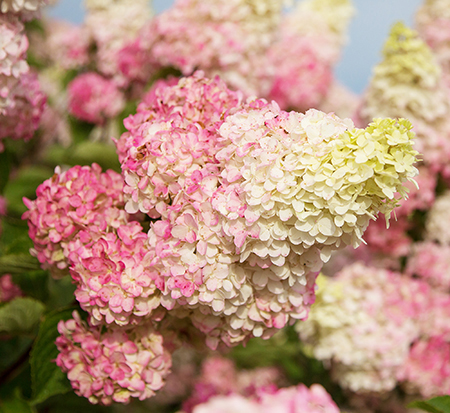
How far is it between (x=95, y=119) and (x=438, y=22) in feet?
4.70

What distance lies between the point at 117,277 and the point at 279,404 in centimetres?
30

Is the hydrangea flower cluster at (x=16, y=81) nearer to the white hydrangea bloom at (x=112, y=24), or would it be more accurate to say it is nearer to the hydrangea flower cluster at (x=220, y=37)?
the hydrangea flower cluster at (x=220, y=37)

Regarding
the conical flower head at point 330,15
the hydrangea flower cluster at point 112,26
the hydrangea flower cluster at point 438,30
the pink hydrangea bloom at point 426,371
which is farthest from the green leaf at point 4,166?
the conical flower head at point 330,15

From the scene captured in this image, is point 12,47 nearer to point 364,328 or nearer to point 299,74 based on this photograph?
→ point 364,328

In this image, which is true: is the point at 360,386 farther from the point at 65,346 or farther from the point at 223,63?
the point at 223,63

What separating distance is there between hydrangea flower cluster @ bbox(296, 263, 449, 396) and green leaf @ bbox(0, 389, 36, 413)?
0.74 m

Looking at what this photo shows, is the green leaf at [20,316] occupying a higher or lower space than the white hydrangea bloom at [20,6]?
lower

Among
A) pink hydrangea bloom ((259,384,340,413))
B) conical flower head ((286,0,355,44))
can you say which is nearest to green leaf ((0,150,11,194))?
pink hydrangea bloom ((259,384,340,413))

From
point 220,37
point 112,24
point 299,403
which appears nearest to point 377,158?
point 299,403

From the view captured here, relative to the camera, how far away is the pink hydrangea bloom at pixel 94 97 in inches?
71.8

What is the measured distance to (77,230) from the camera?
74 centimetres

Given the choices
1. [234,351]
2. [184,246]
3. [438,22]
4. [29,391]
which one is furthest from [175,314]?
[438,22]

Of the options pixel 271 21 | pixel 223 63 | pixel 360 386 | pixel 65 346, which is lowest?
pixel 360 386

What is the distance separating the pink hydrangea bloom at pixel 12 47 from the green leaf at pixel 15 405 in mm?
635
